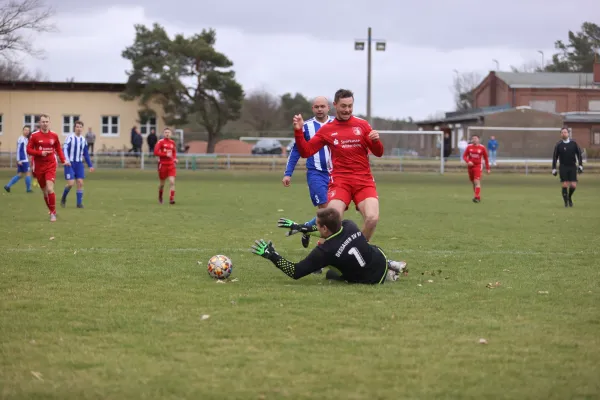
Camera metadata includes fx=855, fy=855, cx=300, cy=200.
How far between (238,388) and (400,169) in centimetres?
4240

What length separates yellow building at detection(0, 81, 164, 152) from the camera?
202ft

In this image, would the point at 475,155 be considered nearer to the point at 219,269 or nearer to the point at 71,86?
the point at 219,269

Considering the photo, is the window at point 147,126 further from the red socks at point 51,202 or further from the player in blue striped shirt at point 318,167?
the player in blue striped shirt at point 318,167

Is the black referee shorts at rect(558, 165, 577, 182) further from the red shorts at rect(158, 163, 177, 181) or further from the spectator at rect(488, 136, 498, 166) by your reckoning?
the spectator at rect(488, 136, 498, 166)

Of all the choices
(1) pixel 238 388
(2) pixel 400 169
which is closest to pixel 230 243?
(1) pixel 238 388

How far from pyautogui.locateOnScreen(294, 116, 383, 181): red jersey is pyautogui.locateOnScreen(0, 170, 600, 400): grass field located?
145 cm

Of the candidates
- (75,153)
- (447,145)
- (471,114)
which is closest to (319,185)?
(75,153)

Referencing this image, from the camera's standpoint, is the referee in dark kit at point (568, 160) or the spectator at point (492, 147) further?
the spectator at point (492, 147)

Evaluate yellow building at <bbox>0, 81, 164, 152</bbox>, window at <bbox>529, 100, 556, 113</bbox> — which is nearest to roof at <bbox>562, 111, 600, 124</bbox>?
window at <bbox>529, 100, 556, 113</bbox>

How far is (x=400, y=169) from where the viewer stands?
47.3m

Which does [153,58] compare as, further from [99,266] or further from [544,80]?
[99,266]

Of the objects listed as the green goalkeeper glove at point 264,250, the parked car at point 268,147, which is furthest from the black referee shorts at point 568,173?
the parked car at point 268,147

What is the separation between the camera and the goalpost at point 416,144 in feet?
164

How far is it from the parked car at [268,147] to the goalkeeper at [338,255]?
4462 cm
